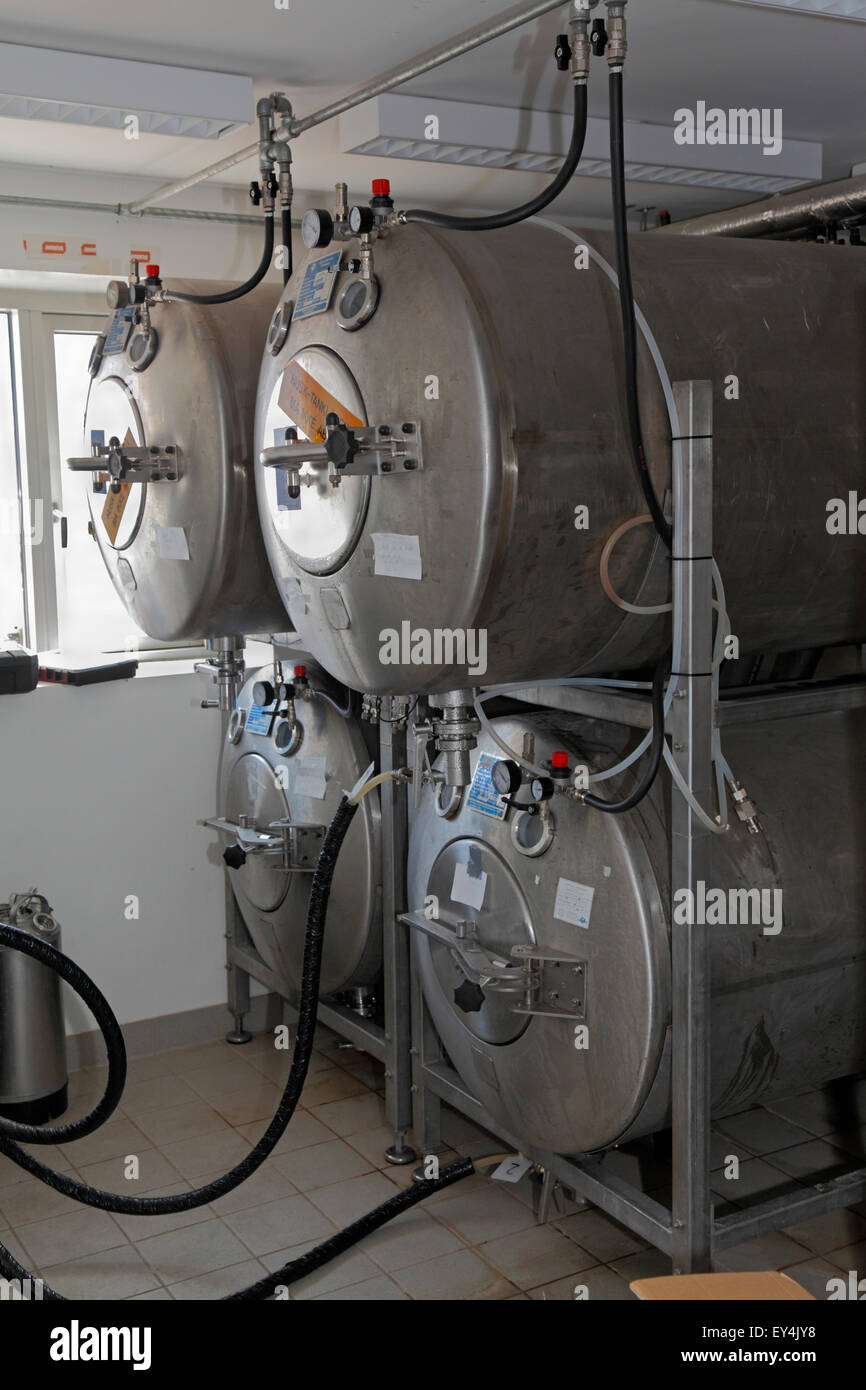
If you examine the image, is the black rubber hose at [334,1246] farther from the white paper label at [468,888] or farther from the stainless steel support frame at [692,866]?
the white paper label at [468,888]

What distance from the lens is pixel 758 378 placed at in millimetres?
2186

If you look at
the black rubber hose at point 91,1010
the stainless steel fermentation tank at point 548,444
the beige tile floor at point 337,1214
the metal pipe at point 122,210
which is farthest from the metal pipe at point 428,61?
the beige tile floor at point 337,1214

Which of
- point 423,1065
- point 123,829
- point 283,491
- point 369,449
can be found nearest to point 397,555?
point 369,449

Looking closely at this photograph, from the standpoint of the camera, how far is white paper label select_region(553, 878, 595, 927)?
2.33 m

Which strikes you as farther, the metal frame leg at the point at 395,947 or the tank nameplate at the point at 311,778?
the tank nameplate at the point at 311,778

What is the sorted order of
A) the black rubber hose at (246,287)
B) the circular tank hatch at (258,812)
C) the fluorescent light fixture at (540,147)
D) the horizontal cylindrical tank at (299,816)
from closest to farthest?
the black rubber hose at (246,287), the fluorescent light fixture at (540,147), the horizontal cylindrical tank at (299,816), the circular tank hatch at (258,812)

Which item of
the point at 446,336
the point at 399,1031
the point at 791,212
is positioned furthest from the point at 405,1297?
the point at 791,212

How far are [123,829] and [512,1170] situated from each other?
155 centimetres

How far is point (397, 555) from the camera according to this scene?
82.1 inches

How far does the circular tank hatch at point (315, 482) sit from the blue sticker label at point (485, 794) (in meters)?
0.57

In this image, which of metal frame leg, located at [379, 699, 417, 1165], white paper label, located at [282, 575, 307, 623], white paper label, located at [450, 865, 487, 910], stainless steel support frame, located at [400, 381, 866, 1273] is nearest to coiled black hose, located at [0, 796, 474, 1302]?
metal frame leg, located at [379, 699, 417, 1165]

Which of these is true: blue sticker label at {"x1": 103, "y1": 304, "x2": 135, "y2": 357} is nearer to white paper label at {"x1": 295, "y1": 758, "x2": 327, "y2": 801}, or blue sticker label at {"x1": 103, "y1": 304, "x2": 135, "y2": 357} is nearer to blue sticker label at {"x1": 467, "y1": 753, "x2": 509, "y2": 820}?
white paper label at {"x1": 295, "y1": 758, "x2": 327, "y2": 801}

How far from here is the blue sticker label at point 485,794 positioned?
8.37 feet
